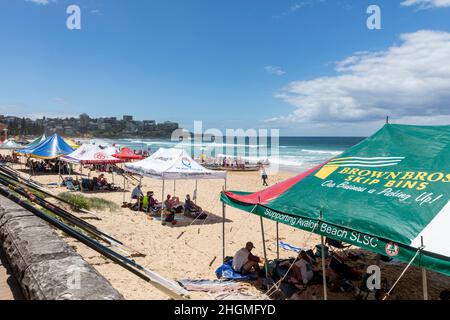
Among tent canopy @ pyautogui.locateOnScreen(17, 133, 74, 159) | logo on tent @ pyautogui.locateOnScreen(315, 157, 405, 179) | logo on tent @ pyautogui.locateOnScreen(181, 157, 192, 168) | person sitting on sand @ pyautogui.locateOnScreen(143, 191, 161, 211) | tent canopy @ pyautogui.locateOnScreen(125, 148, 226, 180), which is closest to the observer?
logo on tent @ pyautogui.locateOnScreen(315, 157, 405, 179)

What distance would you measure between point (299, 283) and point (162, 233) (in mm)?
5152

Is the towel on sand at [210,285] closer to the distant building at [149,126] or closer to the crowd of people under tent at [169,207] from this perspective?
the crowd of people under tent at [169,207]

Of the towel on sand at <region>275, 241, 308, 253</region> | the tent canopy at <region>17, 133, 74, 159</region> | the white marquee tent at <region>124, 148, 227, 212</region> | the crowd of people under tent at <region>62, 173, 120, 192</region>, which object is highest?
the tent canopy at <region>17, 133, 74, 159</region>

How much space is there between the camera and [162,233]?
34.1 ft

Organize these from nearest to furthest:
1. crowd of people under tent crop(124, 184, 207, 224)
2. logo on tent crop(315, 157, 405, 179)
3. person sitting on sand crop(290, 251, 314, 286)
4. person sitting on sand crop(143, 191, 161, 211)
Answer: logo on tent crop(315, 157, 405, 179)
person sitting on sand crop(290, 251, 314, 286)
crowd of people under tent crop(124, 184, 207, 224)
person sitting on sand crop(143, 191, 161, 211)

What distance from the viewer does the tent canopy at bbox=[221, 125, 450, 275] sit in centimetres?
423

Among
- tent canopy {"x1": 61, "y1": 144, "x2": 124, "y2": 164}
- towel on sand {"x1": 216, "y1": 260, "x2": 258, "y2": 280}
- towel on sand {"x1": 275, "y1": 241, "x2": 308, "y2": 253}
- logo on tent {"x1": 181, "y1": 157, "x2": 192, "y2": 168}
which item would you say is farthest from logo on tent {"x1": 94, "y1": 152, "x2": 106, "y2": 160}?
towel on sand {"x1": 216, "y1": 260, "x2": 258, "y2": 280}

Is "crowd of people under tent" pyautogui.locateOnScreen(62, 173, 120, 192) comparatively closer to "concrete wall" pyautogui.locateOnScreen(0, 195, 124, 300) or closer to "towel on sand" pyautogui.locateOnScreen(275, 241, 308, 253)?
"towel on sand" pyautogui.locateOnScreen(275, 241, 308, 253)

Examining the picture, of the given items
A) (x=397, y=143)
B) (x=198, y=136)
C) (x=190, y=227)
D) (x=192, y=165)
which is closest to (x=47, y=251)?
(x=397, y=143)

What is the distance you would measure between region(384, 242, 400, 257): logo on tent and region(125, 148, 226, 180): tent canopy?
27.7 ft

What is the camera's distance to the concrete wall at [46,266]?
2.10m

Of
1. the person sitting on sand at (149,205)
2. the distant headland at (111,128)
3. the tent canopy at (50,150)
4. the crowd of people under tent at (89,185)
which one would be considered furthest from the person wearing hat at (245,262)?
the distant headland at (111,128)

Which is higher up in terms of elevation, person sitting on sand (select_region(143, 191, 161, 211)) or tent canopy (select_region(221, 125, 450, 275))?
tent canopy (select_region(221, 125, 450, 275))

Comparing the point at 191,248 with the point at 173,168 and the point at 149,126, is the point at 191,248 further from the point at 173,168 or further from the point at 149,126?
the point at 149,126
